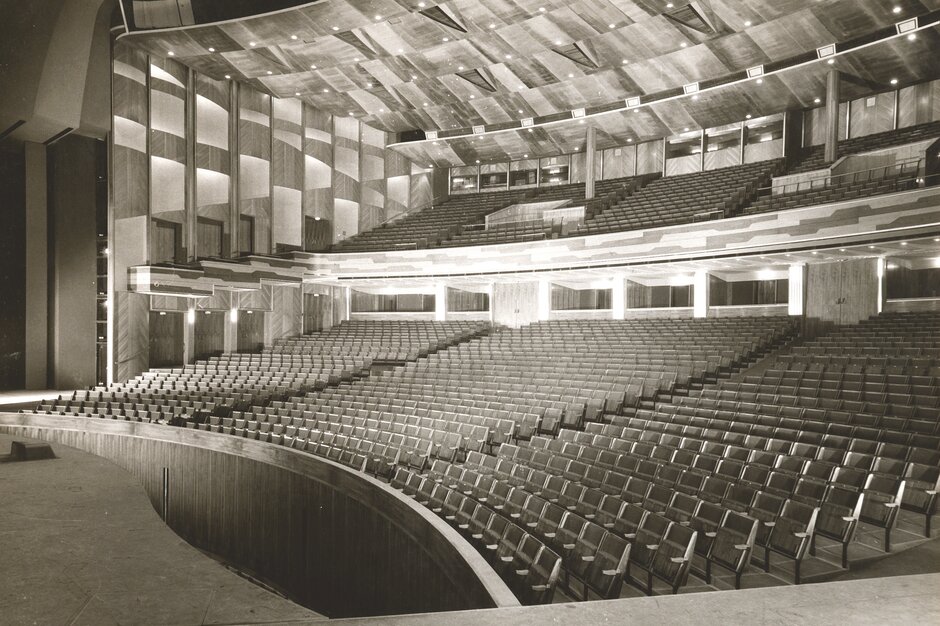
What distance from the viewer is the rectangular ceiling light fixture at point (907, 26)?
9359mm

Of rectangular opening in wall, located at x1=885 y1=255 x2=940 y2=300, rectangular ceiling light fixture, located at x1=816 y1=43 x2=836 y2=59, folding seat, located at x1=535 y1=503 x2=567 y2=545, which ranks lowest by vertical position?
folding seat, located at x1=535 y1=503 x2=567 y2=545

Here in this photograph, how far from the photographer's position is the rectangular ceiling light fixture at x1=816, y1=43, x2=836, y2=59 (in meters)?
10.2

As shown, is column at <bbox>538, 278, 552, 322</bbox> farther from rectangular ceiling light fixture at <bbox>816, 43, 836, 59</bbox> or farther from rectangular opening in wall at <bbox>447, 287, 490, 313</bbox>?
rectangular ceiling light fixture at <bbox>816, 43, 836, 59</bbox>

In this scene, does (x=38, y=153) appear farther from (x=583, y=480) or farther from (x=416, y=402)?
(x=583, y=480)

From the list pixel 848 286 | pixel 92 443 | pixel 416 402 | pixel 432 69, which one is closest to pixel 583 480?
pixel 416 402

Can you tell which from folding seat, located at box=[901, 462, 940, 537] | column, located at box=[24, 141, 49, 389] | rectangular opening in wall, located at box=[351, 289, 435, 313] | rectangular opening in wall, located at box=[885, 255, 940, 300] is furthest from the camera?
rectangular opening in wall, located at box=[351, 289, 435, 313]

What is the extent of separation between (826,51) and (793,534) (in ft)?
33.3

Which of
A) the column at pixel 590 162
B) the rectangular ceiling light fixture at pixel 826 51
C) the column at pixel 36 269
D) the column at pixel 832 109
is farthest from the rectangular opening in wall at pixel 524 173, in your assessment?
the column at pixel 36 269

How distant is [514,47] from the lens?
11180 millimetres

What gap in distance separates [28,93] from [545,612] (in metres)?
10.2

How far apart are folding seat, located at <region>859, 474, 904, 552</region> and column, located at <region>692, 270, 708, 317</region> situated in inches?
323

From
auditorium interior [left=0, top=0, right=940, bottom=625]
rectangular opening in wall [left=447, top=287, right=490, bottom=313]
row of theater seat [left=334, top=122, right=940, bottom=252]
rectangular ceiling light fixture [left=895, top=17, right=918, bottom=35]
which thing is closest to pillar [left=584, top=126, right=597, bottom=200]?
auditorium interior [left=0, top=0, right=940, bottom=625]

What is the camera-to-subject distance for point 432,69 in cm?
1210

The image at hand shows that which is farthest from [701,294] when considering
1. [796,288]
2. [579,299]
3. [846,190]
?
[846,190]
